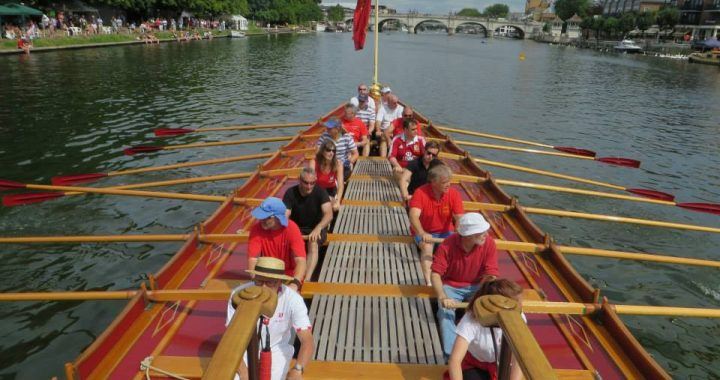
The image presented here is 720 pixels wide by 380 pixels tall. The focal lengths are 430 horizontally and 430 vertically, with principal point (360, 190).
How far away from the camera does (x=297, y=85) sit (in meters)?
33.6

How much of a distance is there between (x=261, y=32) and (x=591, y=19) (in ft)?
269

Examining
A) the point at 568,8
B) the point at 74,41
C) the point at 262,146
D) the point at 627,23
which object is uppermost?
the point at 568,8

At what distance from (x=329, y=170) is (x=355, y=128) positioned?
406cm

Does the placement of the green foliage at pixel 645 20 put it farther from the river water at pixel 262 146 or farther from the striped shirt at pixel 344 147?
the striped shirt at pixel 344 147

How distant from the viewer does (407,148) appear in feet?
30.6

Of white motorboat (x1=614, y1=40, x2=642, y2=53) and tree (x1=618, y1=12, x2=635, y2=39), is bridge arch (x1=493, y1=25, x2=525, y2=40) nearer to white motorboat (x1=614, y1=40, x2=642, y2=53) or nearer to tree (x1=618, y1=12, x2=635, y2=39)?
tree (x1=618, y1=12, x2=635, y2=39)

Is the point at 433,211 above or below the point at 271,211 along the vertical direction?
below

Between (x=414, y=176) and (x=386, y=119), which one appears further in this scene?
(x=386, y=119)

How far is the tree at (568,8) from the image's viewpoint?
13649 cm

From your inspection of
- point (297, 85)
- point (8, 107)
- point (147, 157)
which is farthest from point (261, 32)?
point (147, 157)

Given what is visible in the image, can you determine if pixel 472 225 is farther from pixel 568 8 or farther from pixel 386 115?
pixel 568 8

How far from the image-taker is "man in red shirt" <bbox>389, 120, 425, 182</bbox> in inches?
359

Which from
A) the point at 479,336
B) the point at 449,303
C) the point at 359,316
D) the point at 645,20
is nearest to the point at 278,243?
the point at 359,316

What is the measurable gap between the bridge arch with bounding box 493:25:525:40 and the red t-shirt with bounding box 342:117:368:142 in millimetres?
152827
